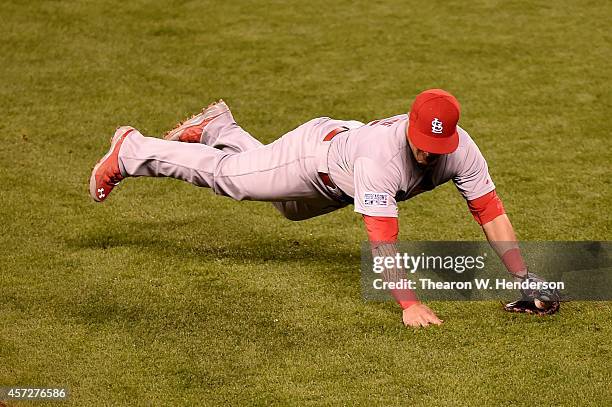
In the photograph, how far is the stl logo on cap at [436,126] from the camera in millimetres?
5227

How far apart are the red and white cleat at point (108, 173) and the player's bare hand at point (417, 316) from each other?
1.99 meters

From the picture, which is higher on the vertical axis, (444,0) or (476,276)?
(444,0)

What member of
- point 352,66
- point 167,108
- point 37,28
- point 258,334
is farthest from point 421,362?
point 37,28

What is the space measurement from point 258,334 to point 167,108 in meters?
3.63

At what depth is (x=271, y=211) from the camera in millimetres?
7336

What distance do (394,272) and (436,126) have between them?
753 mm

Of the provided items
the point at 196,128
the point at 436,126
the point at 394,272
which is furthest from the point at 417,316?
the point at 196,128

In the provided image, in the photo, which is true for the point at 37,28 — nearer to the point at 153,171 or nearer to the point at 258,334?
the point at 153,171

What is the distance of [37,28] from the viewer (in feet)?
34.4

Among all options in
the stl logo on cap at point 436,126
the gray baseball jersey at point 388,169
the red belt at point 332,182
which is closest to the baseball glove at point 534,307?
the gray baseball jersey at point 388,169

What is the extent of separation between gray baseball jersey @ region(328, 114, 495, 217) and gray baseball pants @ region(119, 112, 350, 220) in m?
0.15

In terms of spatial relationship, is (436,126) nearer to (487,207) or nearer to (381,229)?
(381,229)

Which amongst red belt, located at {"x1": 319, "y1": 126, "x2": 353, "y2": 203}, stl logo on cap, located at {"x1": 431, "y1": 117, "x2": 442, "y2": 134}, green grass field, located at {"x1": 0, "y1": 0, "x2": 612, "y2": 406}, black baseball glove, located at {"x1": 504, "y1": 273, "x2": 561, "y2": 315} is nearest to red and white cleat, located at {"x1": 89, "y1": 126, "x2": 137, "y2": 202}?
green grass field, located at {"x1": 0, "y1": 0, "x2": 612, "y2": 406}

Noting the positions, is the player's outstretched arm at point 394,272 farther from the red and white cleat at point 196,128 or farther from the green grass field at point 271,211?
the red and white cleat at point 196,128
